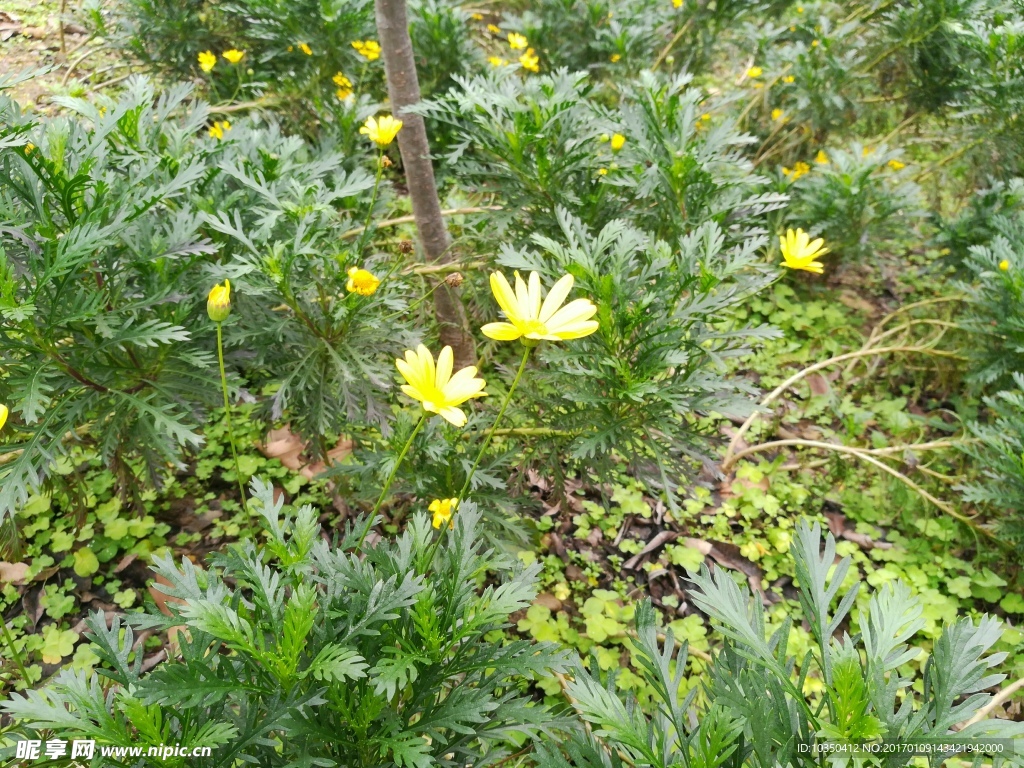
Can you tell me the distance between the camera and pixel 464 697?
945 millimetres

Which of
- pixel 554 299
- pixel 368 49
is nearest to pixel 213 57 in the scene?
pixel 368 49

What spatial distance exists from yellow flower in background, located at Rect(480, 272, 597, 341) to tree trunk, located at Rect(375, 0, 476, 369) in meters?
0.85

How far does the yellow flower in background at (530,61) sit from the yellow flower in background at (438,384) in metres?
2.33

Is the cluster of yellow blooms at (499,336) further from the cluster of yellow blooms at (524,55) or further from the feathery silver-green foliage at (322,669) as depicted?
the cluster of yellow blooms at (524,55)

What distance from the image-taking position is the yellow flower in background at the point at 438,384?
961 millimetres

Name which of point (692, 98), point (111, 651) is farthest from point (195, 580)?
point (692, 98)

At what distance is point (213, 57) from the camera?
8.68ft

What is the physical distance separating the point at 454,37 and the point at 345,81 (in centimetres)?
60

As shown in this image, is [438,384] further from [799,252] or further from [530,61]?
[530,61]

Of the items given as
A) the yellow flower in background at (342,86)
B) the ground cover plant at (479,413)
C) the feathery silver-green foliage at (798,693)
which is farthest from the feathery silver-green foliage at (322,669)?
the yellow flower in background at (342,86)

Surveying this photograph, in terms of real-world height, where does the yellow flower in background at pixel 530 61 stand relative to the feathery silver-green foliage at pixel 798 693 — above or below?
above

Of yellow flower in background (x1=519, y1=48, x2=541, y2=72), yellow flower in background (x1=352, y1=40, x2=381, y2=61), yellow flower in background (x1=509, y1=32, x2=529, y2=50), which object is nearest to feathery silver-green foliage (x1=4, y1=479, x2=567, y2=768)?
yellow flower in background (x1=352, y1=40, x2=381, y2=61)

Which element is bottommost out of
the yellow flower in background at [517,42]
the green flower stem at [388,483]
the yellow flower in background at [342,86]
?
the green flower stem at [388,483]

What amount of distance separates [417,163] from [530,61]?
141 centimetres
